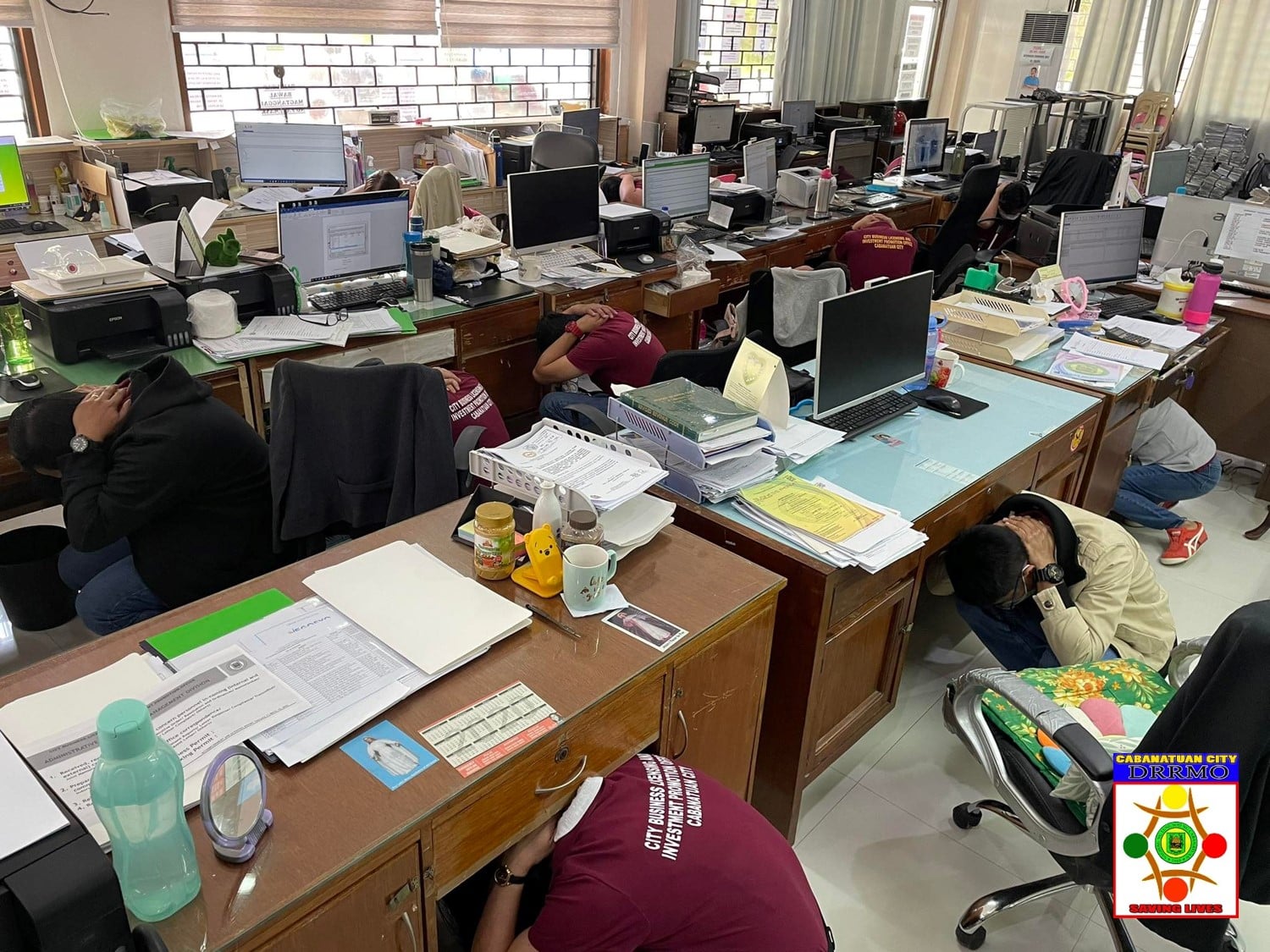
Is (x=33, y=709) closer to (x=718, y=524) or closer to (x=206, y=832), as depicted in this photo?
(x=206, y=832)

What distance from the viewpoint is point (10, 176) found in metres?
4.34

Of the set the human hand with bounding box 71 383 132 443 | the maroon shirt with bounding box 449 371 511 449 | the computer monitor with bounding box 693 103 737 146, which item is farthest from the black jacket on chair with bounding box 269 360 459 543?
the computer monitor with bounding box 693 103 737 146

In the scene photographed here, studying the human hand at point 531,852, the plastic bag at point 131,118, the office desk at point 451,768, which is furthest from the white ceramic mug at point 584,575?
the plastic bag at point 131,118

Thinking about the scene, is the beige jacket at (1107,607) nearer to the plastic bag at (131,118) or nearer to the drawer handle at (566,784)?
the drawer handle at (566,784)

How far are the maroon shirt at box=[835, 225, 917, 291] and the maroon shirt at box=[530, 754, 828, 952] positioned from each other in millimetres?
3770

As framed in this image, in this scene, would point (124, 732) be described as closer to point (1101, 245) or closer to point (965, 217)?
point (1101, 245)

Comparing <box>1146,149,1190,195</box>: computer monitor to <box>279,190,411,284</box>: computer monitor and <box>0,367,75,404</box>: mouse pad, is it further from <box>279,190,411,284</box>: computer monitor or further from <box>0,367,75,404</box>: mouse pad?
<box>0,367,75,404</box>: mouse pad

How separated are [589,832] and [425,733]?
0.28 meters

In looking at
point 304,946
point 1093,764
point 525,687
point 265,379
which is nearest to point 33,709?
point 304,946

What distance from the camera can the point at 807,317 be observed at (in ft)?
12.3

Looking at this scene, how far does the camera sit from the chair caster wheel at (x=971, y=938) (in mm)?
1963

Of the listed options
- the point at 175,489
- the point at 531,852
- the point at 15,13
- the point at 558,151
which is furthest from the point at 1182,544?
the point at 15,13

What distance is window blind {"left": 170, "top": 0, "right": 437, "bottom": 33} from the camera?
5.16 meters

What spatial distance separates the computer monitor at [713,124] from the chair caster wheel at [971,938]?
19.8ft
